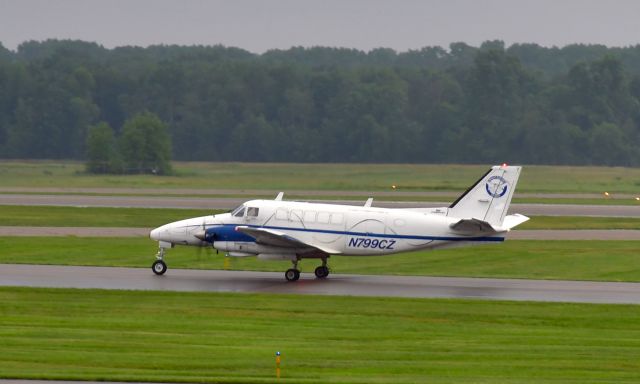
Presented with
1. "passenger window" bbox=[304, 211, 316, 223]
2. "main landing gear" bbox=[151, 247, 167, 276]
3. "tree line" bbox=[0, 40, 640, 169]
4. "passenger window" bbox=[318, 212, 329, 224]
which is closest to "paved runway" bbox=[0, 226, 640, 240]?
"main landing gear" bbox=[151, 247, 167, 276]

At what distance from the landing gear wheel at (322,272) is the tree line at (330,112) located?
107 metres

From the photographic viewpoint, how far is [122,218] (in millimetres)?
→ 60000

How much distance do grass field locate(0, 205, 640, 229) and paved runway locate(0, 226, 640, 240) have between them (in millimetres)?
2427

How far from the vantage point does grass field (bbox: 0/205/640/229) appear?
186 feet

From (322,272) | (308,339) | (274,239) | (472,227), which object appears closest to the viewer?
(308,339)

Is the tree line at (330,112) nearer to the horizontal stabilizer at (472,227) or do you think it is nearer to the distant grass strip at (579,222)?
the distant grass strip at (579,222)

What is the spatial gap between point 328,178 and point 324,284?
6998cm

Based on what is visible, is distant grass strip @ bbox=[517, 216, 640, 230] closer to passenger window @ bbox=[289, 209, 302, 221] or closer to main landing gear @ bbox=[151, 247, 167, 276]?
passenger window @ bbox=[289, 209, 302, 221]

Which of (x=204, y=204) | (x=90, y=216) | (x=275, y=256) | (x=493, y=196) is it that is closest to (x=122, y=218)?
(x=90, y=216)

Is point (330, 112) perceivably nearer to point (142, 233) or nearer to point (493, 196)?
point (142, 233)

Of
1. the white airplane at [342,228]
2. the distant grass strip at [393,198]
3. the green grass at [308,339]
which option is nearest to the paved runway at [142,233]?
the white airplane at [342,228]

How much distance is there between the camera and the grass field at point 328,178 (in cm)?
9681

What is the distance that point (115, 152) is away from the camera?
120062 mm

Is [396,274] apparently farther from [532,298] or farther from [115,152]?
[115,152]
